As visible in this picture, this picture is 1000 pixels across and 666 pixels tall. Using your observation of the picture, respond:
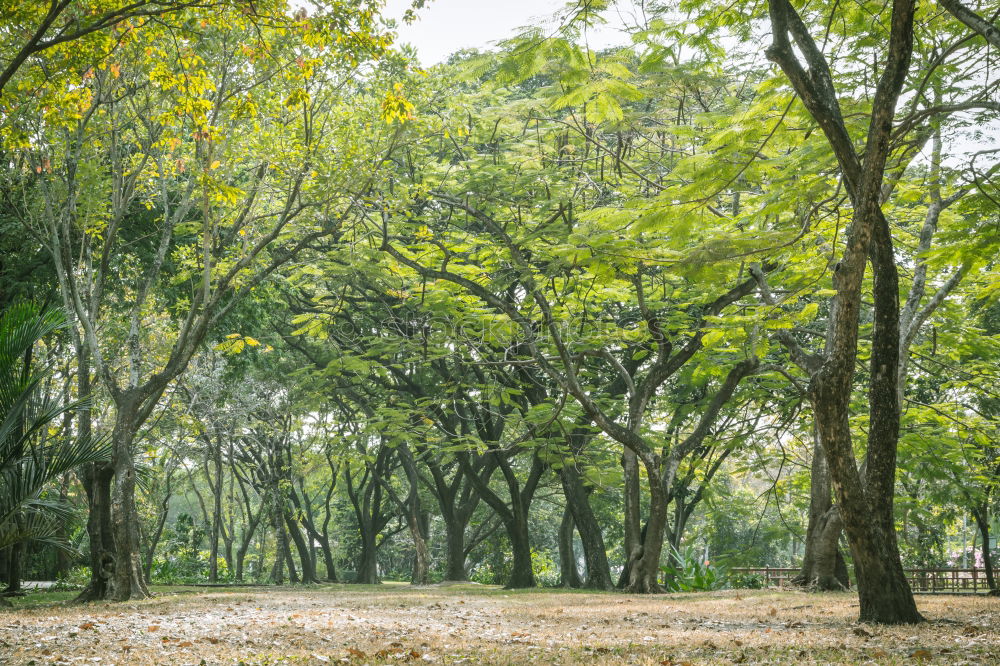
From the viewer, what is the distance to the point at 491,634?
6930mm

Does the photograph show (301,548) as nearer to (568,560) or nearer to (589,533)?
(568,560)

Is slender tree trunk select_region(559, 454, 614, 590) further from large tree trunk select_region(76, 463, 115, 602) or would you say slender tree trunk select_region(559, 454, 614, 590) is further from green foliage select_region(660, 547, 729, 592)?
large tree trunk select_region(76, 463, 115, 602)

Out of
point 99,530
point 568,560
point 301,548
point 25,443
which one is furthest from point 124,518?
point 301,548

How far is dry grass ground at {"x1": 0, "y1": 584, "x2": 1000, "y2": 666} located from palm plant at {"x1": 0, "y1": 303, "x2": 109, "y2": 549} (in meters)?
1.03

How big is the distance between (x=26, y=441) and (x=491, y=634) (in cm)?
615

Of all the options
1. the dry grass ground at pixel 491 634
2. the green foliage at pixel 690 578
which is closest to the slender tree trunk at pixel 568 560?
the green foliage at pixel 690 578

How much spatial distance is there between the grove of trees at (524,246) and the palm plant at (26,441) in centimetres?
5

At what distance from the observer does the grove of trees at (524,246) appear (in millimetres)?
6926

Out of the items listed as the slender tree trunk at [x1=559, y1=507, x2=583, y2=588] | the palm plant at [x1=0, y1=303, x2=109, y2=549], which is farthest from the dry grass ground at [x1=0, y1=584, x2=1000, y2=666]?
the slender tree trunk at [x1=559, y1=507, x2=583, y2=588]

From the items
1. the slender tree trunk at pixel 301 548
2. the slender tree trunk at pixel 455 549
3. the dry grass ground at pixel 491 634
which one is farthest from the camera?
the slender tree trunk at pixel 301 548

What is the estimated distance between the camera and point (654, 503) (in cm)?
1358

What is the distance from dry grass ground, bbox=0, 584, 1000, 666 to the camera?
5.25 m

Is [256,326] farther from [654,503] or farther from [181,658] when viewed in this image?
[181,658]

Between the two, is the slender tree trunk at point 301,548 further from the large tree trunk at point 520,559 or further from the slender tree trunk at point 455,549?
the large tree trunk at point 520,559
